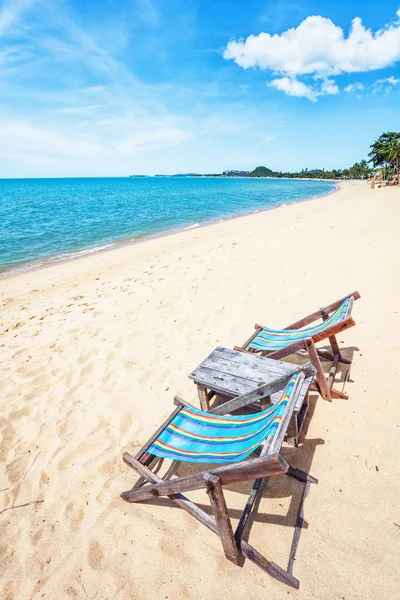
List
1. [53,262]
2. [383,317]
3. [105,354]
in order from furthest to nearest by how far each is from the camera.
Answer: [53,262] → [383,317] → [105,354]

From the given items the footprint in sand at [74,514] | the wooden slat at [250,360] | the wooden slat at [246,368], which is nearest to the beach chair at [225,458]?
the footprint in sand at [74,514]

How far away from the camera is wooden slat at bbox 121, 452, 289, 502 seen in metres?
1.82

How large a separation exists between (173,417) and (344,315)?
244 centimetres

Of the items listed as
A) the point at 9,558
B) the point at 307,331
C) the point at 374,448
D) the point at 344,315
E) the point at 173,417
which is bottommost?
the point at 9,558

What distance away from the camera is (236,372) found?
369cm

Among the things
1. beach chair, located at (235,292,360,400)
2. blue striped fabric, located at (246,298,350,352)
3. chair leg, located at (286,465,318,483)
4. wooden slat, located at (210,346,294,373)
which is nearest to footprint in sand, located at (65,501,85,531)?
chair leg, located at (286,465,318,483)

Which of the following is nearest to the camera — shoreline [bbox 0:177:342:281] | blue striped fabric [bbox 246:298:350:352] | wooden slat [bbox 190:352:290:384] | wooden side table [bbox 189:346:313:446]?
wooden side table [bbox 189:346:313:446]

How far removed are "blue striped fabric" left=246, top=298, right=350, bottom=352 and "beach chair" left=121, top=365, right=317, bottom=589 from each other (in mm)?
1379

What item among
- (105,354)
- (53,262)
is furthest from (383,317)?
(53,262)

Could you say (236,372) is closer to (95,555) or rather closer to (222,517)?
(222,517)

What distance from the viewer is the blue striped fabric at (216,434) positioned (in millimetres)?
2492

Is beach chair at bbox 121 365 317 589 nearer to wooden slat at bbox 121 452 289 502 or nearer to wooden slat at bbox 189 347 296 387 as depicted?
wooden slat at bbox 121 452 289 502

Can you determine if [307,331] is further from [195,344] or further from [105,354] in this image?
[105,354]

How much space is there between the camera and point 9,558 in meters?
2.53
